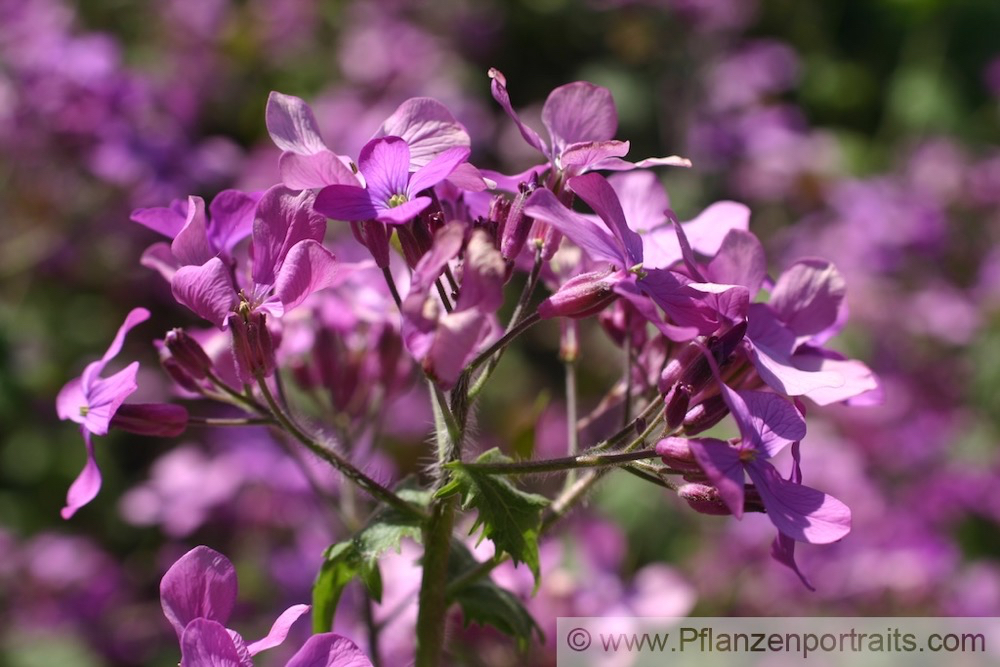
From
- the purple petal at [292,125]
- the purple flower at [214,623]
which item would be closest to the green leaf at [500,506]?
the purple flower at [214,623]

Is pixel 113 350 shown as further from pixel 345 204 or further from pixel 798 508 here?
pixel 798 508

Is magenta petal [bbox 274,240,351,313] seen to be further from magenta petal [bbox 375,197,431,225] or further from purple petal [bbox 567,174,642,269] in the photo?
purple petal [bbox 567,174,642,269]

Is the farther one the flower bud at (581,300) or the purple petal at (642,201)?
the purple petal at (642,201)

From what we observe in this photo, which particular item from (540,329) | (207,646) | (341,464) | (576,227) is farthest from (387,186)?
(540,329)

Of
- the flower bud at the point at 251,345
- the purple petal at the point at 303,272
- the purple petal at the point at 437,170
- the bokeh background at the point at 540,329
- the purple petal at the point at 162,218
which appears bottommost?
the bokeh background at the point at 540,329

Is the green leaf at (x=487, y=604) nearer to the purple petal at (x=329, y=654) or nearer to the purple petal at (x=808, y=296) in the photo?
the purple petal at (x=329, y=654)

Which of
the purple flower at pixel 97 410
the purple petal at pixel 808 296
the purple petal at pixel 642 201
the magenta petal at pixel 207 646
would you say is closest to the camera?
the magenta petal at pixel 207 646

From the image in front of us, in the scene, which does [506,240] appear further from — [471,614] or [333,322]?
[333,322]
